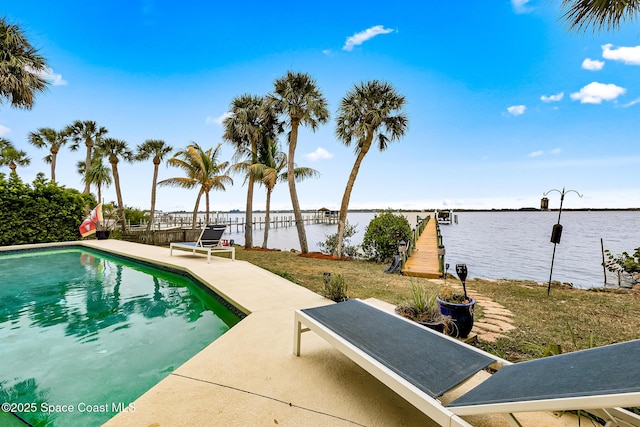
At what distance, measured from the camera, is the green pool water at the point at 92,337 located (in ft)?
8.29

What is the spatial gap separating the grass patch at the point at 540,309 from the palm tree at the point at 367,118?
18.6ft

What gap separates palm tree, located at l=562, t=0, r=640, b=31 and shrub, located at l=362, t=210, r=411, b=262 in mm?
8927

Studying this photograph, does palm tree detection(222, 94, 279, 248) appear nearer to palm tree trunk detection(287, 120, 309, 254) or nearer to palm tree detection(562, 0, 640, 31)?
palm tree trunk detection(287, 120, 309, 254)

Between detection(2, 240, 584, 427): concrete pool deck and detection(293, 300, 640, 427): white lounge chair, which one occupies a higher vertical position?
detection(293, 300, 640, 427): white lounge chair

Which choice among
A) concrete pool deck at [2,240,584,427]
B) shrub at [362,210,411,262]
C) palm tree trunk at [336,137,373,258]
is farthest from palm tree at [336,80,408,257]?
concrete pool deck at [2,240,584,427]

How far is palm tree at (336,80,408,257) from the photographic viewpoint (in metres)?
12.0

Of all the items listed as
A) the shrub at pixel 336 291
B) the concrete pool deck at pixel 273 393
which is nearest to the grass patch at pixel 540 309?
the shrub at pixel 336 291

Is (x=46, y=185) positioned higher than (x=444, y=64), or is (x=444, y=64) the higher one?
(x=444, y=64)

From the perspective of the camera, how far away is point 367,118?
12.0m

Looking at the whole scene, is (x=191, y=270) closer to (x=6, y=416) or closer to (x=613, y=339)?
(x=6, y=416)

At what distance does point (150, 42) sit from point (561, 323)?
68.4 feet

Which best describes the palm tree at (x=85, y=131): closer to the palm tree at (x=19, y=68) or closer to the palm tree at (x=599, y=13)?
the palm tree at (x=19, y=68)

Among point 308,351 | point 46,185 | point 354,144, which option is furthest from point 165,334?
point 46,185

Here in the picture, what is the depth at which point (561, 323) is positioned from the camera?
175 inches
